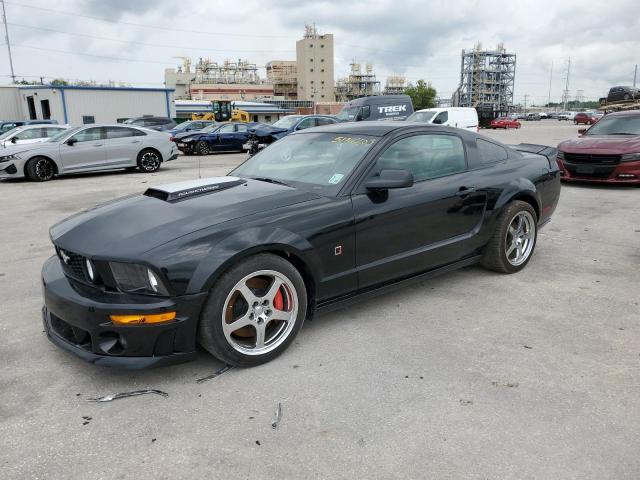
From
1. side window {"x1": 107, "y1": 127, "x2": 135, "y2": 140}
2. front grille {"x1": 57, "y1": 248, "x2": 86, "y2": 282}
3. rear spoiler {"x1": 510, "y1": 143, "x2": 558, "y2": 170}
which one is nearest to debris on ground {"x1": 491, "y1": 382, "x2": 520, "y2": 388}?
front grille {"x1": 57, "y1": 248, "x2": 86, "y2": 282}

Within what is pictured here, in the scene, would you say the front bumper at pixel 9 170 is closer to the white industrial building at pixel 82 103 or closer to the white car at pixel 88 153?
the white car at pixel 88 153

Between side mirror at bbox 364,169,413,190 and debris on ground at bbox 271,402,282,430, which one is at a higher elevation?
side mirror at bbox 364,169,413,190

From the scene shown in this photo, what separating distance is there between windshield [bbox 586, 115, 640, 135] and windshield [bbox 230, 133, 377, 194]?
28.5ft

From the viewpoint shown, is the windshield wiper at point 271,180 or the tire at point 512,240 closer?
the windshield wiper at point 271,180

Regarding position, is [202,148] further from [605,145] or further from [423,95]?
[423,95]

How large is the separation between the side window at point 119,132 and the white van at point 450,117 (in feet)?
31.0

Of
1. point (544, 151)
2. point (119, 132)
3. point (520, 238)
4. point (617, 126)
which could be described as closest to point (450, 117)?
point (617, 126)

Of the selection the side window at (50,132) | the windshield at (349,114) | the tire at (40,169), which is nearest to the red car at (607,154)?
the windshield at (349,114)

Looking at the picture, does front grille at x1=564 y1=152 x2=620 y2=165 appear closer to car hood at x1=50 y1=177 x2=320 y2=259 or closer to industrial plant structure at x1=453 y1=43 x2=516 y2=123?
car hood at x1=50 y1=177 x2=320 y2=259

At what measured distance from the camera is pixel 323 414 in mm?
2646

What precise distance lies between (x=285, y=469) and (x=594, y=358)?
2.15 m

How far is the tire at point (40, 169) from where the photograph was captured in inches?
486

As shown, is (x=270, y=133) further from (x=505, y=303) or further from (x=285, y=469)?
(x=285, y=469)

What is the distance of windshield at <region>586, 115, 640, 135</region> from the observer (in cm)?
1024
